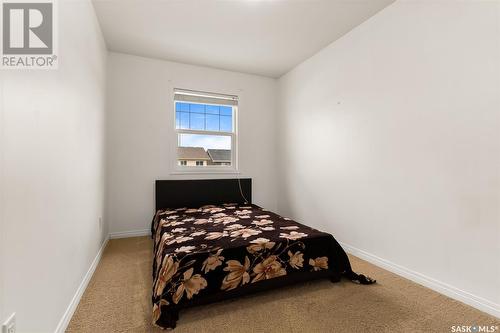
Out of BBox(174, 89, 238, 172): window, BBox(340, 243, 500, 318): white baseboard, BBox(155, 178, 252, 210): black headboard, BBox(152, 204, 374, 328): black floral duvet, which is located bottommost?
BBox(340, 243, 500, 318): white baseboard

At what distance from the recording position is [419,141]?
6.63ft

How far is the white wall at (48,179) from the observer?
36.5 inches

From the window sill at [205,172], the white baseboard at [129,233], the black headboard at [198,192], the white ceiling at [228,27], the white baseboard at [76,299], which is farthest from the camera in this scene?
the window sill at [205,172]

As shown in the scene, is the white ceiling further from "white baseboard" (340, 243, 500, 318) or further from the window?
"white baseboard" (340, 243, 500, 318)

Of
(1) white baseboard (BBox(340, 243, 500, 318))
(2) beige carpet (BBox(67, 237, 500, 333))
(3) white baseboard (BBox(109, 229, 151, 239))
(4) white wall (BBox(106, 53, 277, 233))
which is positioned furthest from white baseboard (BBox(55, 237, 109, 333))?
(1) white baseboard (BBox(340, 243, 500, 318))

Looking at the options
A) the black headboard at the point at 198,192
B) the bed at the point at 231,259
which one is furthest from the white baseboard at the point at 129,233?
the bed at the point at 231,259

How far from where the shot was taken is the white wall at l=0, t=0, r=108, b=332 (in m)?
0.93

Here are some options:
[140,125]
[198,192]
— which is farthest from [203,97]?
[198,192]

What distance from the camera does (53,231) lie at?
130 centimetres

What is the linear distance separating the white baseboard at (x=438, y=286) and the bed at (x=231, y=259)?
1.23 ft

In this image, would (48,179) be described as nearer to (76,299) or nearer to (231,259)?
(76,299)

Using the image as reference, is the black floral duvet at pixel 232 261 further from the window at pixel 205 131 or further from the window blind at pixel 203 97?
the window blind at pixel 203 97

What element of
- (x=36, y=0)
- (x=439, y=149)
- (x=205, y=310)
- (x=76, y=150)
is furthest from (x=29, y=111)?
(x=439, y=149)

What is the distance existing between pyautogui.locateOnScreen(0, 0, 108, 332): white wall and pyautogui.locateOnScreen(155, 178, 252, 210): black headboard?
116cm
